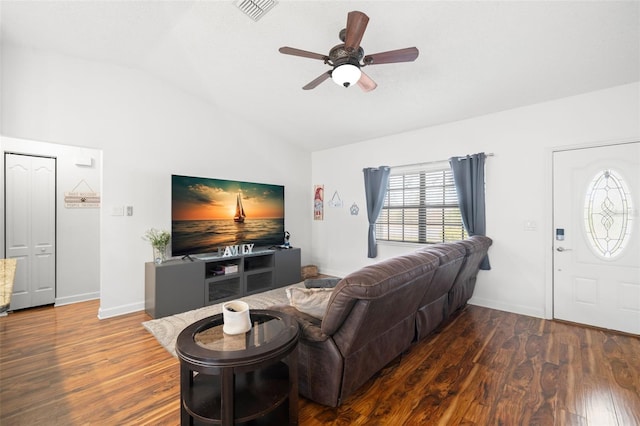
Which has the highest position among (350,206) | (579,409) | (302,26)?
(302,26)

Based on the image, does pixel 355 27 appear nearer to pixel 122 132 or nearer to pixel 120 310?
pixel 122 132

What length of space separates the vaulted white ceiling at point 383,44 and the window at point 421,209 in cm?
96

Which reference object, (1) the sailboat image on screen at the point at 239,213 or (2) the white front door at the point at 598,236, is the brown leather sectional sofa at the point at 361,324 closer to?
(2) the white front door at the point at 598,236

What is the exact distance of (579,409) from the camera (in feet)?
6.12

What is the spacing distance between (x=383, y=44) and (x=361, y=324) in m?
2.61

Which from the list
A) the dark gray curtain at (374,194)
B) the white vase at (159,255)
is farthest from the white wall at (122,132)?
the dark gray curtain at (374,194)

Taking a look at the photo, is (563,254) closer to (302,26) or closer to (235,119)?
(302,26)

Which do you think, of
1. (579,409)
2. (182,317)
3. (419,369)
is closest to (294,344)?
(419,369)

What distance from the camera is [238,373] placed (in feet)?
4.31

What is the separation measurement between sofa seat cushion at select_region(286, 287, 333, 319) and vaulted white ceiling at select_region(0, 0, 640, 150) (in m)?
2.40

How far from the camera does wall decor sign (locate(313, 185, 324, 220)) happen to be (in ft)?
19.2

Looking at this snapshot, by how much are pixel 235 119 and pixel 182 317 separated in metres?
3.14

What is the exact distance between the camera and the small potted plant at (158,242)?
3604 millimetres

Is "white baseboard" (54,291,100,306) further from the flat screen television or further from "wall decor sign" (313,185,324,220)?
"wall decor sign" (313,185,324,220)
